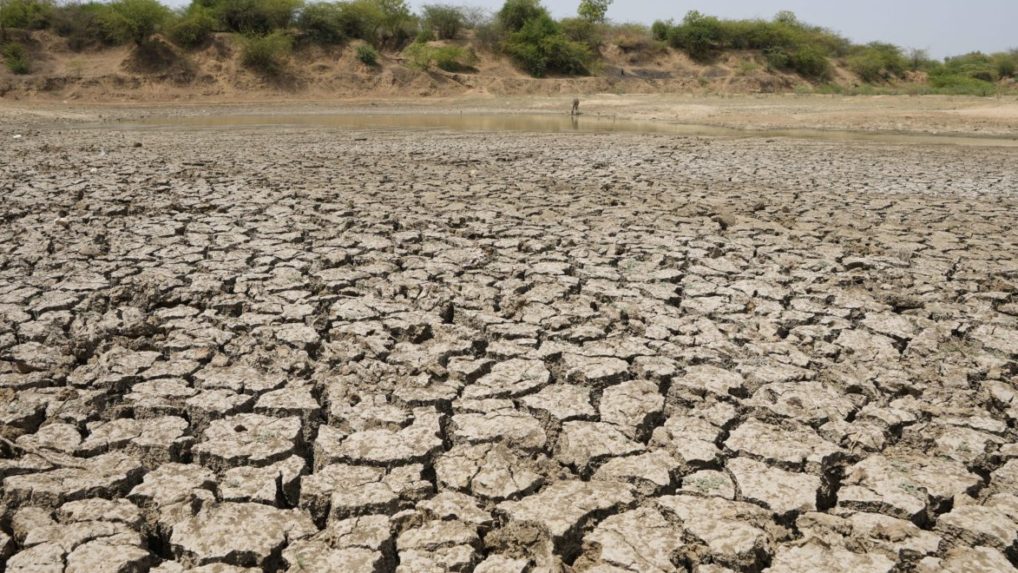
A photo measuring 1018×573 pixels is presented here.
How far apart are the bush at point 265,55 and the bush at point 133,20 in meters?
3.48

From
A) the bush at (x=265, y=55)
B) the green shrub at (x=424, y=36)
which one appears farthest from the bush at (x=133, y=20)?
the green shrub at (x=424, y=36)

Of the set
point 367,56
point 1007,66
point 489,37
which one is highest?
point 489,37

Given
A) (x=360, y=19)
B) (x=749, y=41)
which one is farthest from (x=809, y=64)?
(x=360, y=19)

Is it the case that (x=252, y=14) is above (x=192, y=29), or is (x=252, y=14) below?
above

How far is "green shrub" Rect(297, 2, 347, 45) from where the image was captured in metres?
32.0

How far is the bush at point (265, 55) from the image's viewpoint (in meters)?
28.2

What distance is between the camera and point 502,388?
2.84 meters

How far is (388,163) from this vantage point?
8.99m

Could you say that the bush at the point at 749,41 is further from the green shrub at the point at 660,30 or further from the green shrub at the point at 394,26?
the green shrub at the point at 394,26

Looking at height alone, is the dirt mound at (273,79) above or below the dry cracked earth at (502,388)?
above

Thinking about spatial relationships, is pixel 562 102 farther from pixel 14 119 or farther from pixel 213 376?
pixel 213 376

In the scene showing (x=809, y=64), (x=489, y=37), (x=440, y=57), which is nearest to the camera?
(x=440, y=57)

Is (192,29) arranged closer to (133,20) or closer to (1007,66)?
(133,20)

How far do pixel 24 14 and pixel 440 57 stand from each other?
52.3 feet
